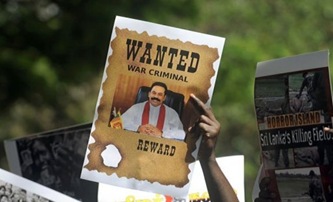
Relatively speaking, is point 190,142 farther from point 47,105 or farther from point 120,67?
point 47,105

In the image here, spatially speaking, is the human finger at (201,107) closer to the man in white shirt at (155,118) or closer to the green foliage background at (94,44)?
the man in white shirt at (155,118)

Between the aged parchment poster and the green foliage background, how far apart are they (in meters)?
3.70

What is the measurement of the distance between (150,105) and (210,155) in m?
0.18

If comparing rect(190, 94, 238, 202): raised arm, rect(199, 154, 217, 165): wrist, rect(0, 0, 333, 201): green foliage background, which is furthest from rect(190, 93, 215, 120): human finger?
rect(0, 0, 333, 201): green foliage background

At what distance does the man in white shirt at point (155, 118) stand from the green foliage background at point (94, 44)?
3.71 m

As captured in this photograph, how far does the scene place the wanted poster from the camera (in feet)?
8.12

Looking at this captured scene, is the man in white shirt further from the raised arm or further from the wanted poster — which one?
the wanted poster

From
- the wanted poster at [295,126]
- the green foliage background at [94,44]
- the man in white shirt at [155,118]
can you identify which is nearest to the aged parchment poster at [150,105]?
the man in white shirt at [155,118]

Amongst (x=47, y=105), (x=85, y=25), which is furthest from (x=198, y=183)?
(x=47, y=105)

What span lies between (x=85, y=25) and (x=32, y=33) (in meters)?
0.41

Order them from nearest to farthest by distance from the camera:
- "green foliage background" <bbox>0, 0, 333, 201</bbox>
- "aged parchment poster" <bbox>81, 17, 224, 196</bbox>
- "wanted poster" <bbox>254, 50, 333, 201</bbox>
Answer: "wanted poster" <bbox>254, 50, 333, 201</bbox> → "aged parchment poster" <bbox>81, 17, 224, 196</bbox> → "green foliage background" <bbox>0, 0, 333, 201</bbox>

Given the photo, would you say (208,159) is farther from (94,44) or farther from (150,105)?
(94,44)

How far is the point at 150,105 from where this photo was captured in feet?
8.48

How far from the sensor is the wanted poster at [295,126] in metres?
2.47
